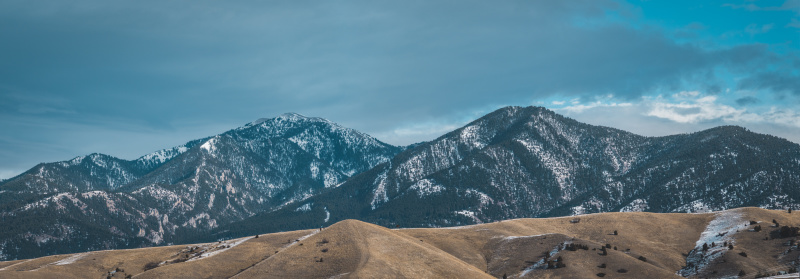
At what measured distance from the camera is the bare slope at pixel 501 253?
113 m

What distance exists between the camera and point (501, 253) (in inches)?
5502

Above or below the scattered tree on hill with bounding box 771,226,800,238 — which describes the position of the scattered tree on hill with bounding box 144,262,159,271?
above

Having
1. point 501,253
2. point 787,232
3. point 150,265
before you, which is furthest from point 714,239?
point 150,265

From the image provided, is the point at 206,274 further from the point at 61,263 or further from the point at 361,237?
the point at 61,263

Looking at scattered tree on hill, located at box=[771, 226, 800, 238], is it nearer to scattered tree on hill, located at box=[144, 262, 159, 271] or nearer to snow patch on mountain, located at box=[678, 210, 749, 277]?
snow patch on mountain, located at box=[678, 210, 749, 277]

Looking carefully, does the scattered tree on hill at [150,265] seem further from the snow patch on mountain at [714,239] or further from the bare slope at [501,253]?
the snow patch on mountain at [714,239]

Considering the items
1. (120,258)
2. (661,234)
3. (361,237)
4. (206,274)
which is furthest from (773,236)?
(120,258)

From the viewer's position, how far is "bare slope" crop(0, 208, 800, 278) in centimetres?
11325

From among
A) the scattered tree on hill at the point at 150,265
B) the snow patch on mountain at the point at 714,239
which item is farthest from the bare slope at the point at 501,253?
the snow patch on mountain at the point at 714,239

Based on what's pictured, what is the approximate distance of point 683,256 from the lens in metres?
136

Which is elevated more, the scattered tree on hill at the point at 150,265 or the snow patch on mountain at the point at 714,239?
the scattered tree on hill at the point at 150,265

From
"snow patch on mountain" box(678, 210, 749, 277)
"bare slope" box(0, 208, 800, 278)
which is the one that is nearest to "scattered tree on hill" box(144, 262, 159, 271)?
"bare slope" box(0, 208, 800, 278)

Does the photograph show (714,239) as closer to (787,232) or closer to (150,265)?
(787,232)

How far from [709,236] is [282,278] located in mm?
117762
